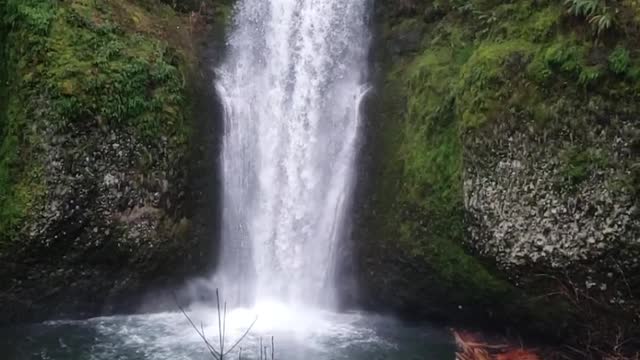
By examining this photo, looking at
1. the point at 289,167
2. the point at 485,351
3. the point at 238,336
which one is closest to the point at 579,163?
the point at 485,351

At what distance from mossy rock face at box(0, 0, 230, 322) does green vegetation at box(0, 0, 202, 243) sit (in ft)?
0.05

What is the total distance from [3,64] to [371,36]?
19.7ft

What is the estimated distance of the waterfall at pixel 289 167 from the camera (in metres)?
10.5

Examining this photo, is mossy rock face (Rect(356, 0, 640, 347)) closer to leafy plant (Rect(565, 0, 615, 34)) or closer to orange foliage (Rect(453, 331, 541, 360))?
leafy plant (Rect(565, 0, 615, 34))

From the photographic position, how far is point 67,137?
909cm

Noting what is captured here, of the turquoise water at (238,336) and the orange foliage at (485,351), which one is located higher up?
the turquoise water at (238,336)

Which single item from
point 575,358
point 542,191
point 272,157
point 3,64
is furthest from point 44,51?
point 575,358

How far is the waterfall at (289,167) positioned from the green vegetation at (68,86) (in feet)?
4.07

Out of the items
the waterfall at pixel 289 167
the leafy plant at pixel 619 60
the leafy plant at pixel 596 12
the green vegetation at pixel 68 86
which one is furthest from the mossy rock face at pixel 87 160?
the leafy plant at pixel 619 60

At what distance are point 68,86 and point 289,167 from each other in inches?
144

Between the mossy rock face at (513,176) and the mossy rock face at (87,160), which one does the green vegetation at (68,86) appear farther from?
the mossy rock face at (513,176)

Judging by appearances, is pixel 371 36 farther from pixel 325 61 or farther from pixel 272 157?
pixel 272 157

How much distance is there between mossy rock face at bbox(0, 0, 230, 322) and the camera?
355 inches

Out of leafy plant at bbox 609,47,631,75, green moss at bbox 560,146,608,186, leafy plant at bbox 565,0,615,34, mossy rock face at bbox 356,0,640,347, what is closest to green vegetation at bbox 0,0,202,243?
mossy rock face at bbox 356,0,640,347
